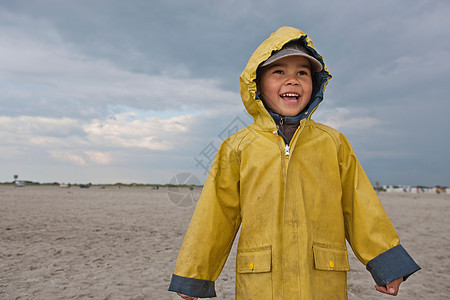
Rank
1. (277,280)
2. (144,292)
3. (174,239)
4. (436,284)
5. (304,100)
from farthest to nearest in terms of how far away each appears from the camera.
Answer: (174,239), (436,284), (144,292), (304,100), (277,280)

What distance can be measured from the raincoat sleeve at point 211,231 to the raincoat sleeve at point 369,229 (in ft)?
2.32

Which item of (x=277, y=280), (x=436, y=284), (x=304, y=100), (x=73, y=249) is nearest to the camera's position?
(x=277, y=280)

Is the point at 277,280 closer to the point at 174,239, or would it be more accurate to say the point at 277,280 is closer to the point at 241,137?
the point at 241,137

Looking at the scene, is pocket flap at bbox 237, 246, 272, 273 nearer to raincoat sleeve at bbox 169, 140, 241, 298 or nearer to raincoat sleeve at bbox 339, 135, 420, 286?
raincoat sleeve at bbox 169, 140, 241, 298

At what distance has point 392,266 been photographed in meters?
2.01

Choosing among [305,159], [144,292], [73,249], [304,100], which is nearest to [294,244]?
[305,159]

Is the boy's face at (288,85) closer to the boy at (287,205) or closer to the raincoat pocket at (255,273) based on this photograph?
the boy at (287,205)

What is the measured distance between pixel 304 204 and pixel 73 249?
641 centimetres

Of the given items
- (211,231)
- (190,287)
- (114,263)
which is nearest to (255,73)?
(211,231)

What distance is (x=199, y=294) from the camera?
82.3 inches

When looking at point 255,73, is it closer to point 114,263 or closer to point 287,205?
point 287,205

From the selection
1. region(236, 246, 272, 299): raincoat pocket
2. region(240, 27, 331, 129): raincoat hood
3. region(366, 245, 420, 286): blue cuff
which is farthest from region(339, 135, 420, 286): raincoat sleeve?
region(236, 246, 272, 299): raincoat pocket

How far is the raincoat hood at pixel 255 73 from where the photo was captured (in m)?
2.15

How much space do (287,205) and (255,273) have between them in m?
0.41
